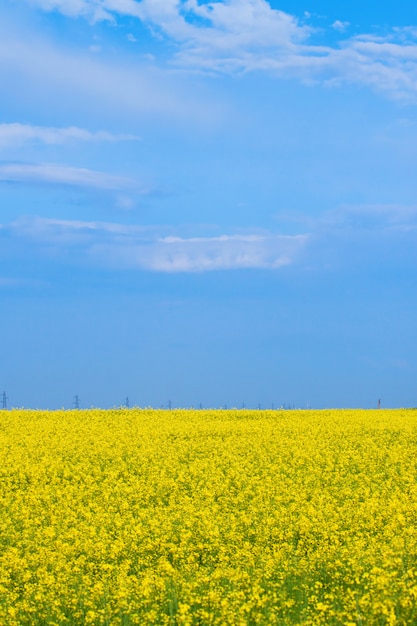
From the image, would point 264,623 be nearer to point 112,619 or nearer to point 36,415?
point 112,619

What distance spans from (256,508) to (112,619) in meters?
5.44

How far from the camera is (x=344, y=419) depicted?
3297 centimetres

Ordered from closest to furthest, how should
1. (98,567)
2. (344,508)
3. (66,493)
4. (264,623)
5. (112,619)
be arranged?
(264,623), (112,619), (98,567), (344,508), (66,493)

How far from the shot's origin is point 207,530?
12422 mm

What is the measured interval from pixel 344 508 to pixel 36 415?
20.8m

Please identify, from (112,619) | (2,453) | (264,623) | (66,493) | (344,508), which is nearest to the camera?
(264,623)

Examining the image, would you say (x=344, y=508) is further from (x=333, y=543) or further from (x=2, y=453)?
(x=2, y=453)

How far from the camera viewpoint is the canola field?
898cm

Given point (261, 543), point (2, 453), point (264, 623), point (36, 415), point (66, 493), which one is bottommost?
point (264, 623)

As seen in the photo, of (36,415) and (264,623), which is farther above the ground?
(36,415)

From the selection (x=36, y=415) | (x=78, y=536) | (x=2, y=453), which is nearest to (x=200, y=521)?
(x=78, y=536)

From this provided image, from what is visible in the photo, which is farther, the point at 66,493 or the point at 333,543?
the point at 66,493

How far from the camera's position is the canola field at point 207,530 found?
898cm

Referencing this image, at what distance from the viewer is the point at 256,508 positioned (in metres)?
14.1
